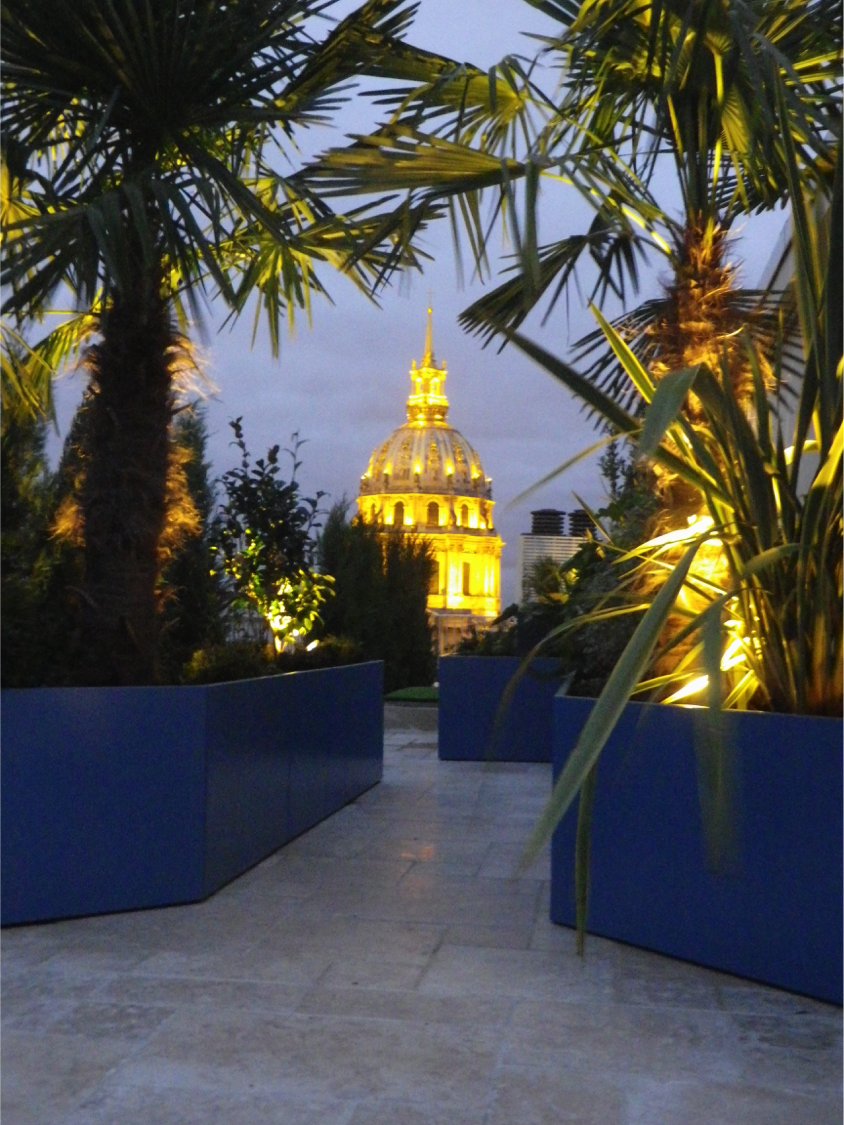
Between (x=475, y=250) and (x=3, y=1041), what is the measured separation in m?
3.33

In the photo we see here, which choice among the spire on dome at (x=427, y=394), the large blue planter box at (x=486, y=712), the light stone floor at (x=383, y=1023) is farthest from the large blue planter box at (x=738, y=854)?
the spire on dome at (x=427, y=394)

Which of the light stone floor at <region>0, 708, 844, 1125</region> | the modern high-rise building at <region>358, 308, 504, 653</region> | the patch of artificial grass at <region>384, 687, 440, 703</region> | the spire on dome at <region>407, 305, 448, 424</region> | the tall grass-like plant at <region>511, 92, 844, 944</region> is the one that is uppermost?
the spire on dome at <region>407, 305, 448, 424</region>

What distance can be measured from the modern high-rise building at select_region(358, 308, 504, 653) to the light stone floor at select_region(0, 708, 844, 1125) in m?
83.3

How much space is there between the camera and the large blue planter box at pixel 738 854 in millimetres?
3881

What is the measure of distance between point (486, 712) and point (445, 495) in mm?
80408

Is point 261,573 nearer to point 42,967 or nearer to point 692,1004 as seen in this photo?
point 42,967

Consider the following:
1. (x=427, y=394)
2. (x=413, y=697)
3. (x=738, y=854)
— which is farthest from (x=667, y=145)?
(x=427, y=394)

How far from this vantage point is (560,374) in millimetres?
3867

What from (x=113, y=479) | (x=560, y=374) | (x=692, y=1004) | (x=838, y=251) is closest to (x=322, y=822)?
(x=113, y=479)

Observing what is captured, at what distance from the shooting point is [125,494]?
5.61 meters

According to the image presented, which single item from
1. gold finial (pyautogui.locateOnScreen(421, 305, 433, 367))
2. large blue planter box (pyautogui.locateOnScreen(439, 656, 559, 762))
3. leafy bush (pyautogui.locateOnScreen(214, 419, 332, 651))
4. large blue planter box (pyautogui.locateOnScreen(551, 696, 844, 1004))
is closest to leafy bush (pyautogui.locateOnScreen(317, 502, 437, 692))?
large blue planter box (pyautogui.locateOnScreen(439, 656, 559, 762))

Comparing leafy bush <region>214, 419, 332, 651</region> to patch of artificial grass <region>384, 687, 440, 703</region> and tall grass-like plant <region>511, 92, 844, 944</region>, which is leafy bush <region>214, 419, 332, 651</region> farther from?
patch of artificial grass <region>384, 687, 440, 703</region>

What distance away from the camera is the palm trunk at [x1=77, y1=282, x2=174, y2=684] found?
5570 millimetres

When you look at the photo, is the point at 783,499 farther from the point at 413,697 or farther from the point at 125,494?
the point at 413,697
